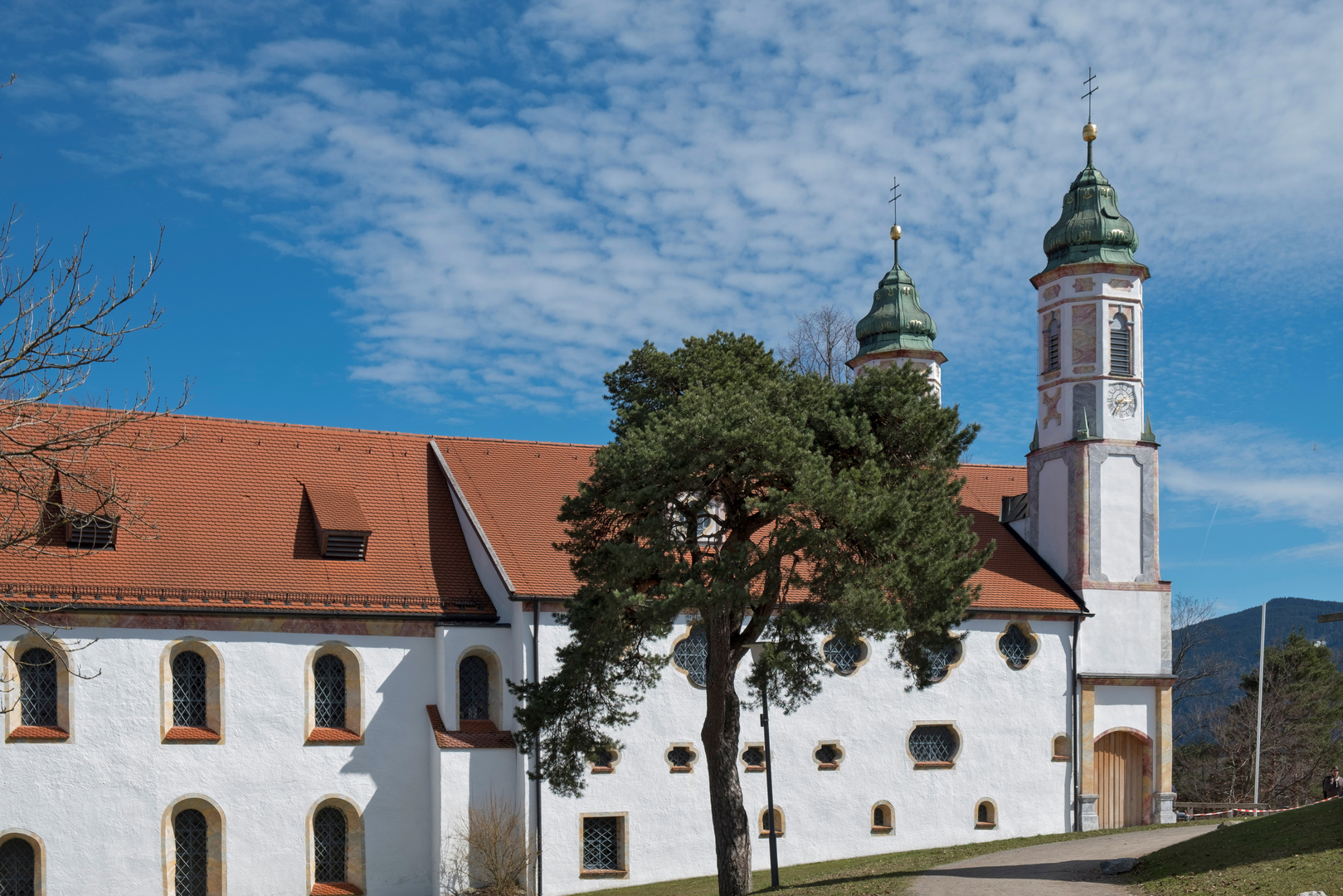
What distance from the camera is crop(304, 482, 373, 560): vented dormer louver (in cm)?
2584

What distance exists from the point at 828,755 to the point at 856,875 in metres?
6.98

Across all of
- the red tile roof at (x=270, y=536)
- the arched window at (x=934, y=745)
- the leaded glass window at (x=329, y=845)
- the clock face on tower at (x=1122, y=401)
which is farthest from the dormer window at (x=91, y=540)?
the clock face on tower at (x=1122, y=401)

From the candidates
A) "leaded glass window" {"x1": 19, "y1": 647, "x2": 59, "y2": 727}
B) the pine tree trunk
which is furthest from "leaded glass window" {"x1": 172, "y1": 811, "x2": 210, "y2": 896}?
the pine tree trunk

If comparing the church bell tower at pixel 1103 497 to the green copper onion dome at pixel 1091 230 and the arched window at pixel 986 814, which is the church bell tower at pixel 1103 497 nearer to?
the green copper onion dome at pixel 1091 230

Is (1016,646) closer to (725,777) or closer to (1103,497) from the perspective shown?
(1103,497)

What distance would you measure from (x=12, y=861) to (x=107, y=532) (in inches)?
223

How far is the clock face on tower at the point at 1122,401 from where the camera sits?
102 ft

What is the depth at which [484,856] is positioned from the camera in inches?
930

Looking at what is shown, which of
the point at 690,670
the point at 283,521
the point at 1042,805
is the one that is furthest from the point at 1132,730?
the point at 283,521

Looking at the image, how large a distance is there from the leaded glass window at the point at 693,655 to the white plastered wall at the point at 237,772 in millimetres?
4897

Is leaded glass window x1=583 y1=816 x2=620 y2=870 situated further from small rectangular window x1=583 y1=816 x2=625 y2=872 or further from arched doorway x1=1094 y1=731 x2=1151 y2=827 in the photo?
arched doorway x1=1094 y1=731 x2=1151 y2=827

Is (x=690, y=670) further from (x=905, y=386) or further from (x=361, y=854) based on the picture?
(x=905, y=386)

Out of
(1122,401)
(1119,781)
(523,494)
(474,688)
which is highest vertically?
(1122,401)

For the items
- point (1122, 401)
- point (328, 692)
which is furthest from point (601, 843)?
point (1122, 401)
